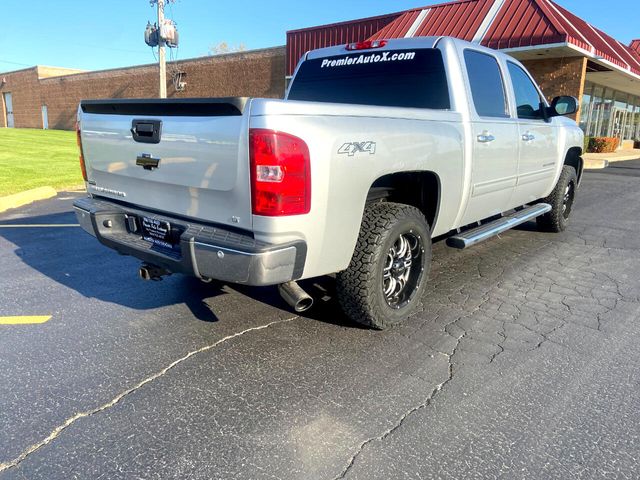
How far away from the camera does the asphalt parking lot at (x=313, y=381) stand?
228 centimetres

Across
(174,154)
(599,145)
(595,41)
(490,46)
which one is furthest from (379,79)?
(599,145)

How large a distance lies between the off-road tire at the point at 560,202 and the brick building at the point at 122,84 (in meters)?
21.1

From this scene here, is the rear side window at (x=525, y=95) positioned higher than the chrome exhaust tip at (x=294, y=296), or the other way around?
the rear side window at (x=525, y=95)

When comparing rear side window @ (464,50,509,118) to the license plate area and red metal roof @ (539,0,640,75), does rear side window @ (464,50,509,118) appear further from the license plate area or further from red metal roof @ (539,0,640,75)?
red metal roof @ (539,0,640,75)

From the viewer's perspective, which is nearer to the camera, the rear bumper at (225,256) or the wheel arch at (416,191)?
the rear bumper at (225,256)

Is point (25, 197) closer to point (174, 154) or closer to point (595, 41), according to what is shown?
point (174, 154)

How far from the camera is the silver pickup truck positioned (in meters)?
2.70

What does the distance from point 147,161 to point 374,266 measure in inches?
64.4

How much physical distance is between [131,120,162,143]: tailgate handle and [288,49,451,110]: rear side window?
209 centimetres

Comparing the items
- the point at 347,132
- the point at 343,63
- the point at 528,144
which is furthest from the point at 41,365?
the point at 528,144

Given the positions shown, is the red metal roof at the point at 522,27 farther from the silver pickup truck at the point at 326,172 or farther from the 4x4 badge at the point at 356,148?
the 4x4 badge at the point at 356,148

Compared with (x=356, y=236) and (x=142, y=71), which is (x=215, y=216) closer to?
(x=356, y=236)

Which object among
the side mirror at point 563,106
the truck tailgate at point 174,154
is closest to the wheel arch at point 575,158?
the side mirror at point 563,106

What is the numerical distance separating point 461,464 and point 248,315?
205cm
